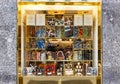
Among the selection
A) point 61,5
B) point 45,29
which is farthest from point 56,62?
point 61,5

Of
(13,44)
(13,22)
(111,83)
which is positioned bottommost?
(111,83)

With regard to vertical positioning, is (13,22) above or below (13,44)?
above

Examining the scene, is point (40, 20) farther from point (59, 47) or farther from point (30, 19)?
point (59, 47)

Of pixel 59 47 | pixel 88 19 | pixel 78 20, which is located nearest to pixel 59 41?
pixel 59 47

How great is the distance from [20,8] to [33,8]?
39 centimetres

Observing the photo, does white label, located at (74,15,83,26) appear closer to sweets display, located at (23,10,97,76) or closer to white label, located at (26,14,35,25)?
sweets display, located at (23,10,97,76)

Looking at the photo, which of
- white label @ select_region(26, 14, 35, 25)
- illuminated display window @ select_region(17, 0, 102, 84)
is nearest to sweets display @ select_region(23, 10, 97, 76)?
illuminated display window @ select_region(17, 0, 102, 84)

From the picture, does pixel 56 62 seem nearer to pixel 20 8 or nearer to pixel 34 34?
pixel 34 34

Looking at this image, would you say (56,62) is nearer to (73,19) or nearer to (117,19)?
(73,19)

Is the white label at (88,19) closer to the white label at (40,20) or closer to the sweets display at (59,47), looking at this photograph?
the sweets display at (59,47)

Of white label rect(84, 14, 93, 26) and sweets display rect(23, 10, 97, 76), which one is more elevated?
white label rect(84, 14, 93, 26)

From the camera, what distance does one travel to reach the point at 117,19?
31.1 feet

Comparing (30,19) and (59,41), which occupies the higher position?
(30,19)

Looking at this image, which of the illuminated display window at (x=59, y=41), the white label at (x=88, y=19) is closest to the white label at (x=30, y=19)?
the illuminated display window at (x=59, y=41)
